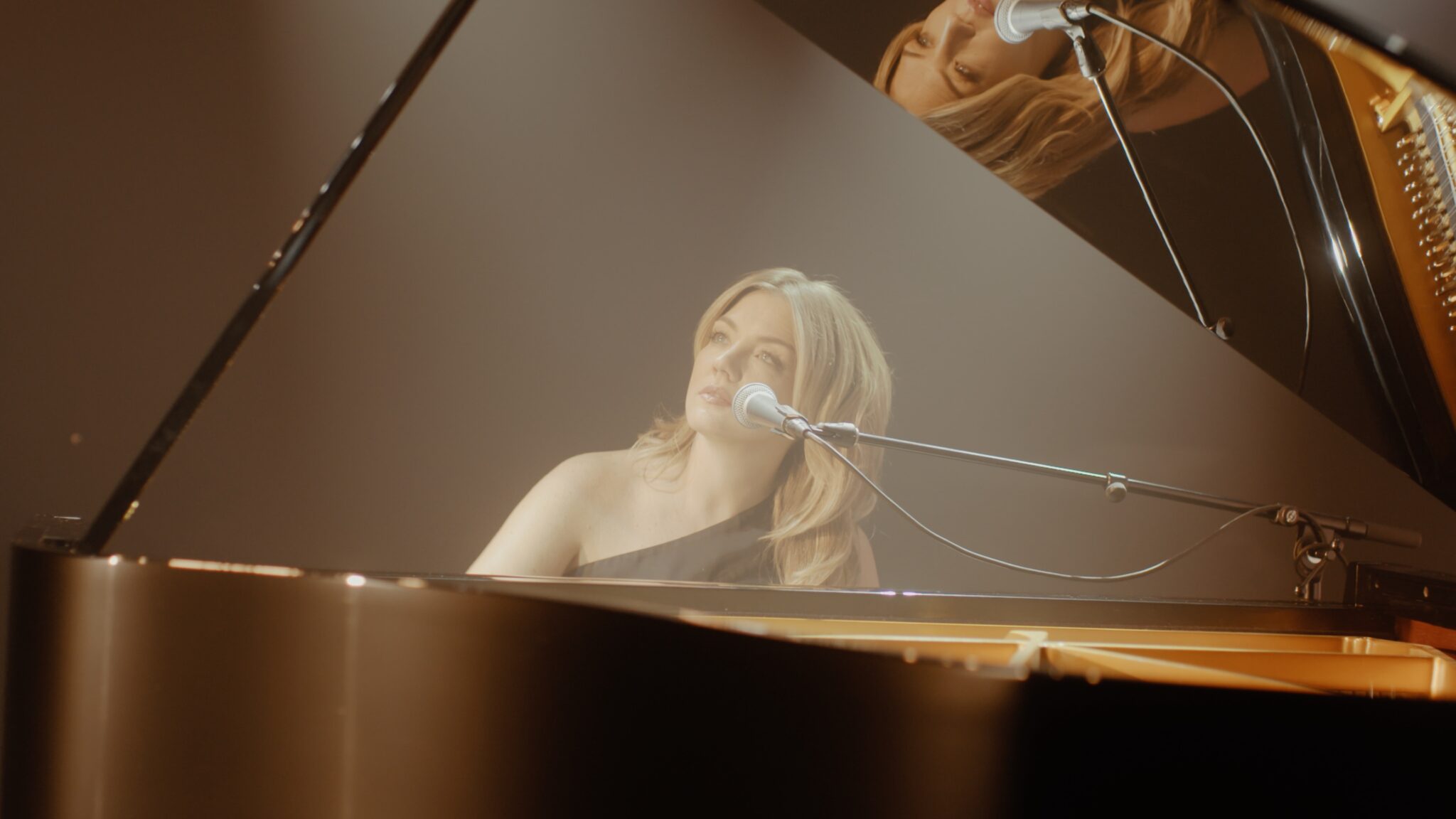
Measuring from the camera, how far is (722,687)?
0.76 m

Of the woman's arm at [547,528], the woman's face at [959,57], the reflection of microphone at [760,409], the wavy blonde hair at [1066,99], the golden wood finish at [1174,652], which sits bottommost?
the golden wood finish at [1174,652]

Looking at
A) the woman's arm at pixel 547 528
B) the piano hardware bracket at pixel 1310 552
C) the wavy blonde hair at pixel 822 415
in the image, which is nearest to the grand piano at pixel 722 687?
the piano hardware bracket at pixel 1310 552

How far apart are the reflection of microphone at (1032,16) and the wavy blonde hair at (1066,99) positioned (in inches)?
1.3

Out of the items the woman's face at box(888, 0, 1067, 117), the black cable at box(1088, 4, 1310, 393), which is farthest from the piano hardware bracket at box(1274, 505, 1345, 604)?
the woman's face at box(888, 0, 1067, 117)

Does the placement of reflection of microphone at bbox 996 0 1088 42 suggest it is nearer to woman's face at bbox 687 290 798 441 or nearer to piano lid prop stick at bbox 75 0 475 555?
piano lid prop stick at bbox 75 0 475 555

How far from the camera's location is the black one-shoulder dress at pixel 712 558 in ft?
6.90

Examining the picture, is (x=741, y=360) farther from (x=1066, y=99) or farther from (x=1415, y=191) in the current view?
(x=1415, y=191)

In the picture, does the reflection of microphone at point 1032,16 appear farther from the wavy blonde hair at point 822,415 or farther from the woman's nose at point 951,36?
the wavy blonde hair at point 822,415

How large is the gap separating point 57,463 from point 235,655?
126 centimetres

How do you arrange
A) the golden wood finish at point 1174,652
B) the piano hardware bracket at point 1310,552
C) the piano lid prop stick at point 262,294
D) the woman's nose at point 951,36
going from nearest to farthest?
the piano lid prop stick at point 262,294 < the golden wood finish at point 1174,652 < the woman's nose at point 951,36 < the piano hardware bracket at point 1310,552

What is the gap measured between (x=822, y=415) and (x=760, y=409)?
0.50 ft

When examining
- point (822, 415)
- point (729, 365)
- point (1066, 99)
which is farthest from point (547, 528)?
point (1066, 99)

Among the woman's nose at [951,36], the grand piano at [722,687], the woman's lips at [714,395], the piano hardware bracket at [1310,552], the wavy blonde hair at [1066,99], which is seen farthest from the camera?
the woman's lips at [714,395]

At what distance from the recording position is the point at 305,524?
1.91 meters
